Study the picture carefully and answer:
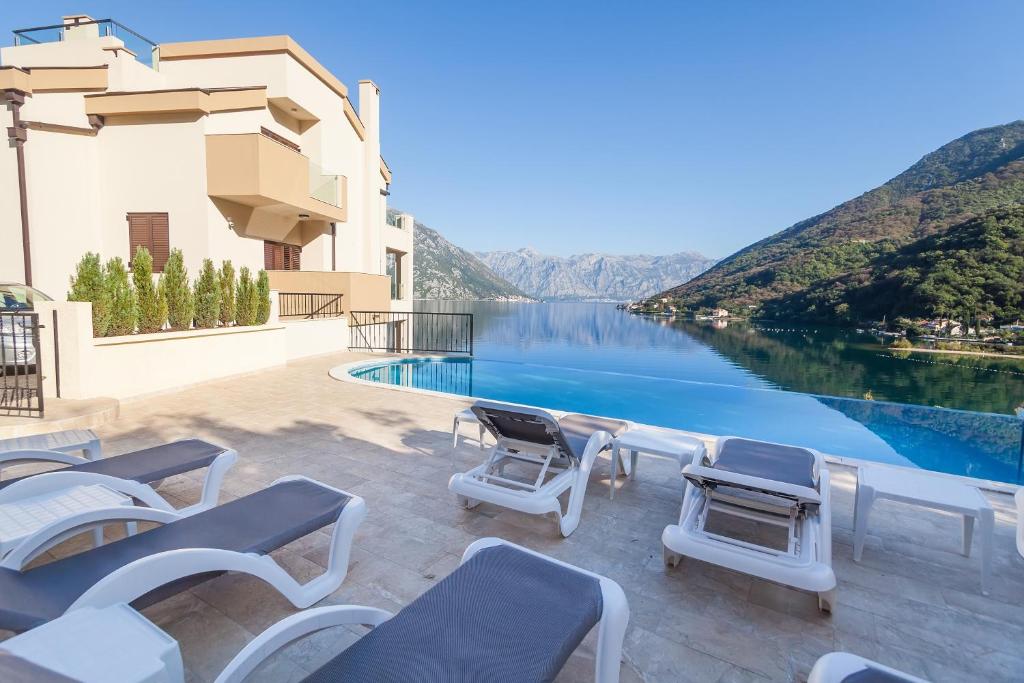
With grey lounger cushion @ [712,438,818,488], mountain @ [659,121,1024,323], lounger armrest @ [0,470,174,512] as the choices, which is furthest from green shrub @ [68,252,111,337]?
mountain @ [659,121,1024,323]

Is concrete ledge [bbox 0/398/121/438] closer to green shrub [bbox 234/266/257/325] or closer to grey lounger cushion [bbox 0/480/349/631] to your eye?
green shrub [bbox 234/266/257/325]

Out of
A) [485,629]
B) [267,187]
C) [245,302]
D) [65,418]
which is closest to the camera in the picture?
[485,629]

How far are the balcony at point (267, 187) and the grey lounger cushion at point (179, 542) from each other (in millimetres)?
11288

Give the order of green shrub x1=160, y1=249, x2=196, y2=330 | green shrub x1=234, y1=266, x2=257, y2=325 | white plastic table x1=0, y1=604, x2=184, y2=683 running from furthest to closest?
green shrub x1=234, y1=266, x2=257, y2=325 < green shrub x1=160, y1=249, x2=196, y2=330 < white plastic table x1=0, y1=604, x2=184, y2=683

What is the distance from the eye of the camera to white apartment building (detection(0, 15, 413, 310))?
1179 centimetres

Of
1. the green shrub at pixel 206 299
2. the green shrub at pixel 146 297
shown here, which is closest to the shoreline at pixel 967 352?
the green shrub at pixel 206 299

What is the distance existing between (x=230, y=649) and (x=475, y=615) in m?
1.23

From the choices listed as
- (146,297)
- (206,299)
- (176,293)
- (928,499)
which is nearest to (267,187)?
(206,299)

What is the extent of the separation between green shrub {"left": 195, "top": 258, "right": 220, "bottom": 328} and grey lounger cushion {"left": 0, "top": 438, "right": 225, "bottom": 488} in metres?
5.99

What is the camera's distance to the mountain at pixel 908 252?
2834 cm

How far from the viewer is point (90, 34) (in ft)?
43.3

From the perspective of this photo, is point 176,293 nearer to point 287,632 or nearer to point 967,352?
point 287,632

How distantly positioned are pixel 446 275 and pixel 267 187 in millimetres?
127698

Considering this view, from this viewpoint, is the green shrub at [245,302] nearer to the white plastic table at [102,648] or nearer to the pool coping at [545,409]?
the pool coping at [545,409]
